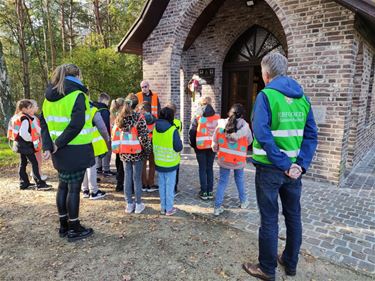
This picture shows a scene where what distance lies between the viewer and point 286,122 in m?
2.43

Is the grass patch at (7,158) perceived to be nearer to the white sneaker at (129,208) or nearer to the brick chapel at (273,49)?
the brick chapel at (273,49)

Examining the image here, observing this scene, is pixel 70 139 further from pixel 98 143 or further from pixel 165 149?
pixel 98 143

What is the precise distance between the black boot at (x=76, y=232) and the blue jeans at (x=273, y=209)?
89.6 inches

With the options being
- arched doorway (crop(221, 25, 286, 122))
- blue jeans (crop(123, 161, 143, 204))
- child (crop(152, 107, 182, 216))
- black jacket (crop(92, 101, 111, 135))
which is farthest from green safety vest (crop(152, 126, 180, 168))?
arched doorway (crop(221, 25, 286, 122))

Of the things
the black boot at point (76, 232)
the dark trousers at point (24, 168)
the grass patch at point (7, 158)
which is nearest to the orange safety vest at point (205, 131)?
the black boot at point (76, 232)

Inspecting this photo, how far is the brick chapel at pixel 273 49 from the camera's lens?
514cm

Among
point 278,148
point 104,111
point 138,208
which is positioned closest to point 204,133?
point 138,208

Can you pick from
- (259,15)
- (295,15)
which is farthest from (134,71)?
(295,15)

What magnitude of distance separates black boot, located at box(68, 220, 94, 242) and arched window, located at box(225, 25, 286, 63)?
262 inches

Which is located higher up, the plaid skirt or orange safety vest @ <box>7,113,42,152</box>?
orange safety vest @ <box>7,113,42,152</box>

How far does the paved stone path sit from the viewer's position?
10.6 ft

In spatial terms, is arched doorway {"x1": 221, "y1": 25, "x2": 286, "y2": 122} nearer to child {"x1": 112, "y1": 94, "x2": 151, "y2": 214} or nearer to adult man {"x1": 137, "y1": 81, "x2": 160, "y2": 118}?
adult man {"x1": 137, "y1": 81, "x2": 160, "y2": 118}

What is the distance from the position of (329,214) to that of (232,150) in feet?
6.18

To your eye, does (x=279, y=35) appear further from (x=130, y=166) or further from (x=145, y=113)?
(x=130, y=166)
